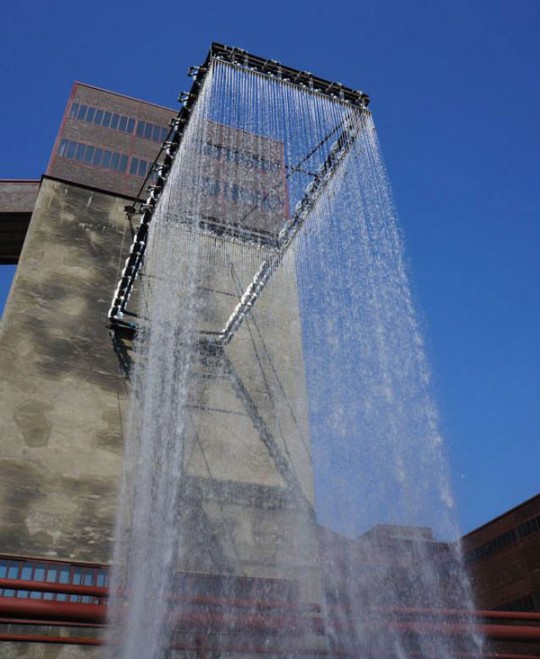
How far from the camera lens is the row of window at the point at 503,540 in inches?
1133

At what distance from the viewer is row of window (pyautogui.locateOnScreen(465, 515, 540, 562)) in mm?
28781

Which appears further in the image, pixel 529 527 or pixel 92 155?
pixel 529 527

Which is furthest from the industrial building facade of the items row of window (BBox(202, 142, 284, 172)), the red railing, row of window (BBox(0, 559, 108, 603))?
the red railing

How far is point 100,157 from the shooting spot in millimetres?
22125

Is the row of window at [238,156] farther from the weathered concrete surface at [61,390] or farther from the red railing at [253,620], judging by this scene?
the red railing at [253,620]

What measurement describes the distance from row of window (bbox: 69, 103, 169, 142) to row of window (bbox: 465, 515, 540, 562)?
81.9ft

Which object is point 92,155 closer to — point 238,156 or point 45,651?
point 238,156

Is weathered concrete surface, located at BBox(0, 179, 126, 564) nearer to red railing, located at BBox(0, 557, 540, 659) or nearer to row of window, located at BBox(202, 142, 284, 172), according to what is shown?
row of window, located at BBox(202, 142, 284, 172)

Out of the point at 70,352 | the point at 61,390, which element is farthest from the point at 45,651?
the point at 70,352

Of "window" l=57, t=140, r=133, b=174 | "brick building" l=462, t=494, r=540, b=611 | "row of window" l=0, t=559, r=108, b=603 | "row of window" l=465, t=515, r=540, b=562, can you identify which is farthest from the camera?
"row of window" l=465, t=515, r=540, b=562

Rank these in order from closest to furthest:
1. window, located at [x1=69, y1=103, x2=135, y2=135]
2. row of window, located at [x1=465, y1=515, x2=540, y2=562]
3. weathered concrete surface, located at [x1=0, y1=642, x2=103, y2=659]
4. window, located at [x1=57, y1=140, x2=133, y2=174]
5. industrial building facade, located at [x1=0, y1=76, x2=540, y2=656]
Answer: weathered concrete surface, located at [x1=0, y1=642, x2=103, y2=659] < industrial building facade, located at [x1=0, y1=76, x2=540, y2=656] < window, located at [x1=57, y1=140, x2=133, y2=174] < window, located at [x1=69, y1=103, x2=135, y2=135] < row of window, located at [x1=465, y1=515, x2=540, y2=562]

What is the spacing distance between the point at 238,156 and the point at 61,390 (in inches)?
341

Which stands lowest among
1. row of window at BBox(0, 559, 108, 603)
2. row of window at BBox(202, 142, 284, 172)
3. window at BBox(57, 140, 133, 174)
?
row of window at BBox(0, 559, 108, 603)

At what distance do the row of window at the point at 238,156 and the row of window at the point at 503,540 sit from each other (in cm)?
2156
